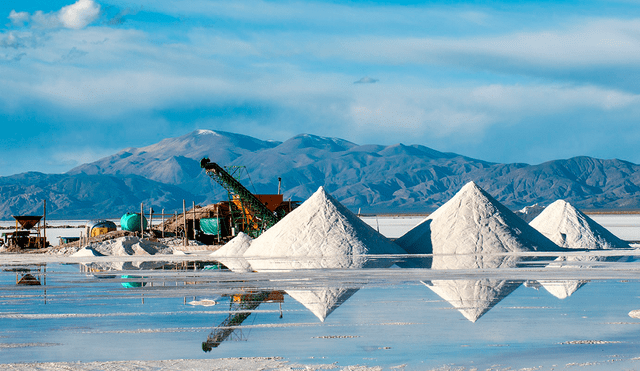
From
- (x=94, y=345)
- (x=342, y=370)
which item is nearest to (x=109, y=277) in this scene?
(x=94, y=345)

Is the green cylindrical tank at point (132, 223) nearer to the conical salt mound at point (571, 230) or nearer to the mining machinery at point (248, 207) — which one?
the mining machinery at point (248, 207)

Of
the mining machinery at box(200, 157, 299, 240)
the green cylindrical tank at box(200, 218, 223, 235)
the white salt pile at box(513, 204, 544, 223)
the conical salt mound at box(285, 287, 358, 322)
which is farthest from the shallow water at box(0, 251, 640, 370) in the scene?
the white salt pile at box(513, 204, 544, 223)

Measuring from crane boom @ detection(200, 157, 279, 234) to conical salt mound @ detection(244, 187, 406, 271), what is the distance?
746cm

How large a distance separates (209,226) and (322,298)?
98.6ft

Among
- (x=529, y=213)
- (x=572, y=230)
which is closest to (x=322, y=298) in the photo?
(x=572, y=230)

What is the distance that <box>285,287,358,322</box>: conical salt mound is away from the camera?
11.3 m

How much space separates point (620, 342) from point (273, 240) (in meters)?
17.7

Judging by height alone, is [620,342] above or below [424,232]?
below

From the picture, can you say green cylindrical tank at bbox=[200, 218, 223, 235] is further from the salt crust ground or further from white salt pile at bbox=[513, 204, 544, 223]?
the salt crust ground

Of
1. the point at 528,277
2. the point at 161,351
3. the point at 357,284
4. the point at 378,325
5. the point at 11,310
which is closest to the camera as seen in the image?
the point at 161,351

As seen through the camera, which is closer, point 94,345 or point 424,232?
point 94,345

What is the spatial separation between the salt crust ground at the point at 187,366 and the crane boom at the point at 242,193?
25.4m

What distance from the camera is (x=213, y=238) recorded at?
139ft

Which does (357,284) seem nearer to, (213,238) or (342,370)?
(342,370)
